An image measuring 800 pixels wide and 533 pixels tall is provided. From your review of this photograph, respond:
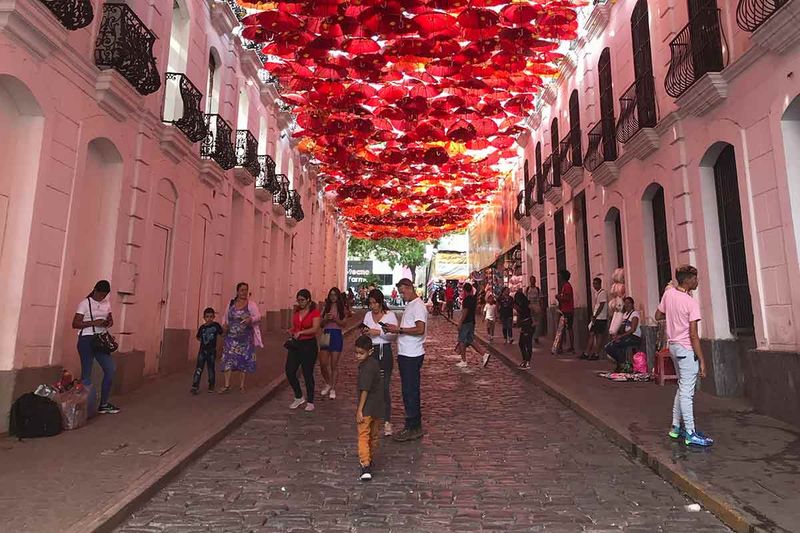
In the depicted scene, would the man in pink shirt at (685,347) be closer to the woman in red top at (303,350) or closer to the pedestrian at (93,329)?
the woman in red top at (303,350)

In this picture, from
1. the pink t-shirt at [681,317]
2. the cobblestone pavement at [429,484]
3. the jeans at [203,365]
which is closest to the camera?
the cobblestone pavement at [429,484]

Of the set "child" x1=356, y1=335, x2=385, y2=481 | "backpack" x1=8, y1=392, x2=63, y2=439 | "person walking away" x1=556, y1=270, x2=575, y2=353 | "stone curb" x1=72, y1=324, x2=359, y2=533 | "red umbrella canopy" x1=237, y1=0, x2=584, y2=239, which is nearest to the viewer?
"stone curb" x1=72, y1=324, x2=359, y2=533

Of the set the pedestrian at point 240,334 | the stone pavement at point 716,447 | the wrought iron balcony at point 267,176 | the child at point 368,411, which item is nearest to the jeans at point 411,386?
the child at point 368,411

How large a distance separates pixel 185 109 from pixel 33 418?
20.1 ft

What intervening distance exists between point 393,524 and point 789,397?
5328mm

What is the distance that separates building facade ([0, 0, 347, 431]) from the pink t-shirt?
7382 mm

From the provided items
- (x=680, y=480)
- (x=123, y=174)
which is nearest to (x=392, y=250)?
(x=123, y=174)

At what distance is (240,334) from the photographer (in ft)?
28.2

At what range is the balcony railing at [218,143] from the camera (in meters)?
11.7

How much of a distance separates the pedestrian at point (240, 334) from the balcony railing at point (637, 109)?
308 inches

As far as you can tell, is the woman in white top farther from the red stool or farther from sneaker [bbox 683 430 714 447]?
the red stool

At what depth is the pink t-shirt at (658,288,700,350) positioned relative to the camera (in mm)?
5523

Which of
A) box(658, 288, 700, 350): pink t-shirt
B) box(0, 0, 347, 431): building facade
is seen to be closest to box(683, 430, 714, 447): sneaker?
box(658, 288, 700, 350): pink t-shirt

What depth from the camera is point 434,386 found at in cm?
964
